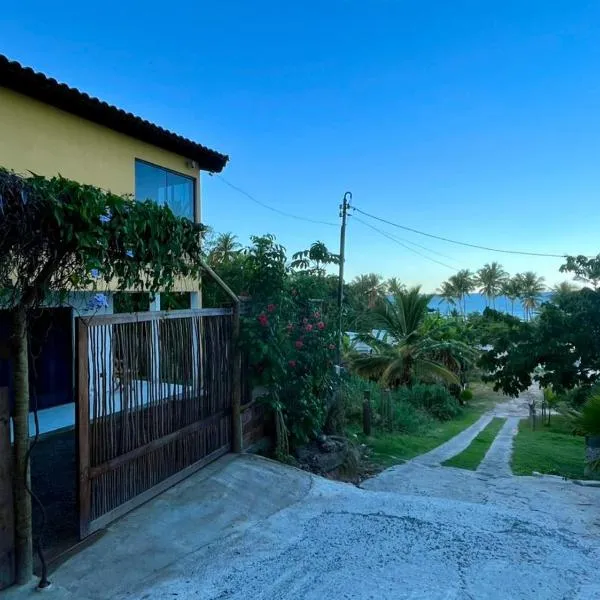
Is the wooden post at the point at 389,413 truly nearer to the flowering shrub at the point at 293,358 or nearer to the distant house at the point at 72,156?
the flowering shrub at the point at 293,358

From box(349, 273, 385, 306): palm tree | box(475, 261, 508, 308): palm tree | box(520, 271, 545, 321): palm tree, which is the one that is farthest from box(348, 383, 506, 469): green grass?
box(475, 261, 508, 308): palm tree

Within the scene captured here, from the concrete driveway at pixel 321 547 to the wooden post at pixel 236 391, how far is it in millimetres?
422

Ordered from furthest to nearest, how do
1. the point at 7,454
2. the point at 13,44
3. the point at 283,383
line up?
the point at 13,44 < the point at 283,383 < the point at 7,454

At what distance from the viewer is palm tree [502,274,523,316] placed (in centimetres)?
7200

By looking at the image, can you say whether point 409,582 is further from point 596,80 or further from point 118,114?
point 596,80

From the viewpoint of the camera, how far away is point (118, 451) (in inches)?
170

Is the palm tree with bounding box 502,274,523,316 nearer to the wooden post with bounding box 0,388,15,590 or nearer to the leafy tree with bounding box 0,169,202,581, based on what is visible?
the leafy tree with bounding box 0,169,202,581

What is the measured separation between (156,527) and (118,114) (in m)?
8.44

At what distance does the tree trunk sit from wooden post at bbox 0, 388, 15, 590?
0.12 ft

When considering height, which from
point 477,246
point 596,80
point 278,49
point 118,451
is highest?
point 278,49

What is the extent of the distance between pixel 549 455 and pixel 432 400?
26.6 feet

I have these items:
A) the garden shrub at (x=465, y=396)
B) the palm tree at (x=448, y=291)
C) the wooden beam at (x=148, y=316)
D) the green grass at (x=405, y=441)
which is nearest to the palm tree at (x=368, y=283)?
the palm tree at (x=448, y=291)

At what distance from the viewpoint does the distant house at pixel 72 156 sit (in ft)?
25.9

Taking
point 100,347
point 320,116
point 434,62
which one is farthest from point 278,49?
point 100,347
